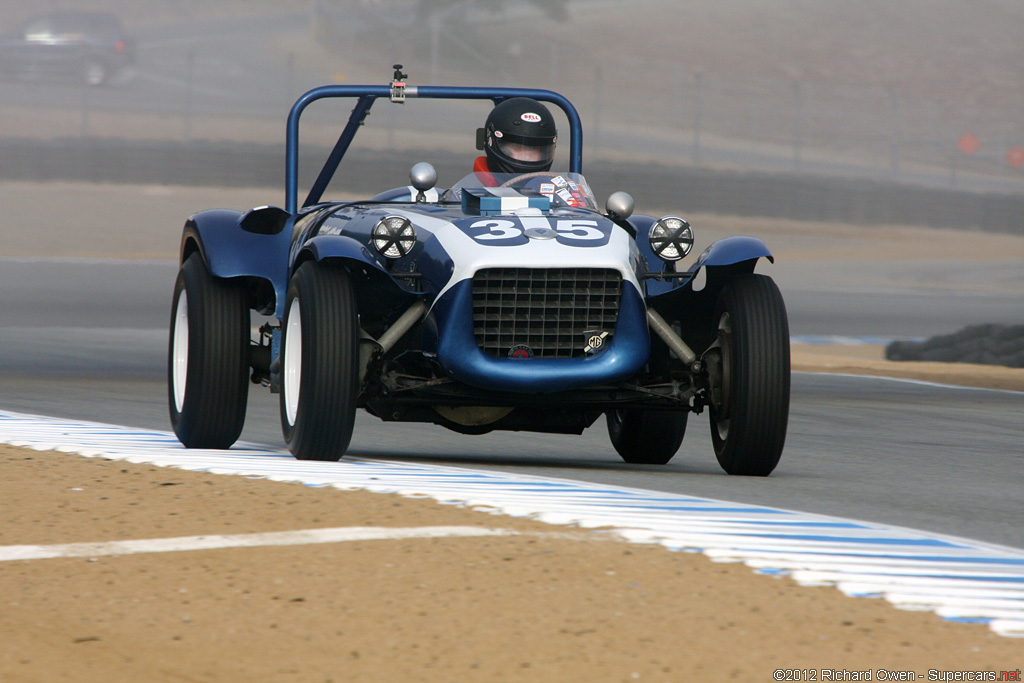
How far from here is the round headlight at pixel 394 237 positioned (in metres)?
7.95

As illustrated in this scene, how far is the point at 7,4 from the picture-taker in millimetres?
110375

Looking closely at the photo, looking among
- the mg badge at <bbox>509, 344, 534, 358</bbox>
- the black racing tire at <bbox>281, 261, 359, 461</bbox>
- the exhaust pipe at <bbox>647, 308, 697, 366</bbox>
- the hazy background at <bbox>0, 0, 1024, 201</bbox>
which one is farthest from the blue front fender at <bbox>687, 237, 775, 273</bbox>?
the hazy background at <bbox>0, 0, 1024, 201</bbox>

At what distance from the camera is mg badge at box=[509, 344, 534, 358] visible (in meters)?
7.91

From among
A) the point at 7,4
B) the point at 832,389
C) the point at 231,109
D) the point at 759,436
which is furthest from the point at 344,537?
the point at 7,4

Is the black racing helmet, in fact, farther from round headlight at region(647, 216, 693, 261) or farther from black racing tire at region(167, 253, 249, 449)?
black racing tire at region(167, 253, 249, 449)

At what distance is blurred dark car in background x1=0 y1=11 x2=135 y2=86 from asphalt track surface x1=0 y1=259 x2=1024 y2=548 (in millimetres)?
39883

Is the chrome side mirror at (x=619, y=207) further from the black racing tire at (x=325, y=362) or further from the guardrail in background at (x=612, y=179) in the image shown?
the guardrail in background at (x=612, y=179)

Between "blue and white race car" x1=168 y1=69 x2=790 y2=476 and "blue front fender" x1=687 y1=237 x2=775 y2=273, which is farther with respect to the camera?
"blue front fender" x1=687 y1=237 x2=775 y2=273

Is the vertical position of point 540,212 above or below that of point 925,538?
above

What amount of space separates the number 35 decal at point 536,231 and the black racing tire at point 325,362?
68 centimetres

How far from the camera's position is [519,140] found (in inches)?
368

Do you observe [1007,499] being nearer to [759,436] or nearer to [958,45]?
[759,436]

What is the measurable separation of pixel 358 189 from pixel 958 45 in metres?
78.5

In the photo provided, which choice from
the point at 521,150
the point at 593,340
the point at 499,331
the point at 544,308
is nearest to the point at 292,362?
the point at 499,331
